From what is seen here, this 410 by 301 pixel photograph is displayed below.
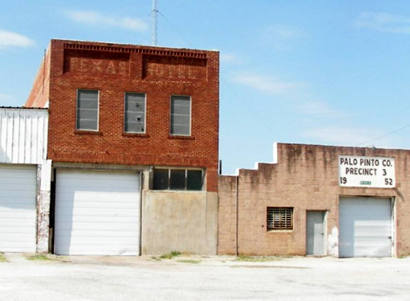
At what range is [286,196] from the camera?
29.3 m

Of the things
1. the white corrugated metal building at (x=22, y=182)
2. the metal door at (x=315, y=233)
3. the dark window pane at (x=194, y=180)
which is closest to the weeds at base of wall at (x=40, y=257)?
the white corrugated metal building at (x=22, y=182)

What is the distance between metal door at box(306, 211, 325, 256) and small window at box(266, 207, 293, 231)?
2.87ft

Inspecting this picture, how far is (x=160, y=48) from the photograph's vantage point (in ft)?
93.3

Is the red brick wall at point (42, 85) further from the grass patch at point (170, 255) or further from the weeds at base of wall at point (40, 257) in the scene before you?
the grass patch at point (170, 255)

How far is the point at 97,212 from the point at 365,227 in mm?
11572

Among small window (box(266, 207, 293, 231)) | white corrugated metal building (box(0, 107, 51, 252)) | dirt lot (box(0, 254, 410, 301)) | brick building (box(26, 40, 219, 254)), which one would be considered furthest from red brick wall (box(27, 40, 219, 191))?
dirt lot (box(0, 254, 410, 301))

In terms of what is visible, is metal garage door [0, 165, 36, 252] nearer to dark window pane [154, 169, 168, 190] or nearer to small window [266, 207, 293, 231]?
dark window pane [154, 169, 168, 190]

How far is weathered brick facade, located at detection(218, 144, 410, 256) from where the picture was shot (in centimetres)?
2867

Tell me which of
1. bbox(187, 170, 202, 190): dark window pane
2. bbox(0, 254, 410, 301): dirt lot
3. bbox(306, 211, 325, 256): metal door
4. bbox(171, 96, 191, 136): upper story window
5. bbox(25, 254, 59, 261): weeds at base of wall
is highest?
bbox(171, 96, 191, 136): upper story window

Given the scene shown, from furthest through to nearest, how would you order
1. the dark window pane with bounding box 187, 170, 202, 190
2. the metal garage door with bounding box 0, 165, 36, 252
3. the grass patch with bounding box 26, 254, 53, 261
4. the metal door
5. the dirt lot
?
the metal door, the dark window pane with bounding box 187, 170, 202, 190, the metal garage door with bounding box 0, 165, 36, 252, the grass patch with bounding box 26, 254, 53, 261, the dirt lot

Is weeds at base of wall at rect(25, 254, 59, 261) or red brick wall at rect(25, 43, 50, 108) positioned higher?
red brick wall at rect(25, 43, 50, 108)

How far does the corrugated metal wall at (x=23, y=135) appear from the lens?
87.7 ft

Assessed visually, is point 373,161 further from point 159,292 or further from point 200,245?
point 159,292

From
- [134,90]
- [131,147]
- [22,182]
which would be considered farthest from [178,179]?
[22,182]
